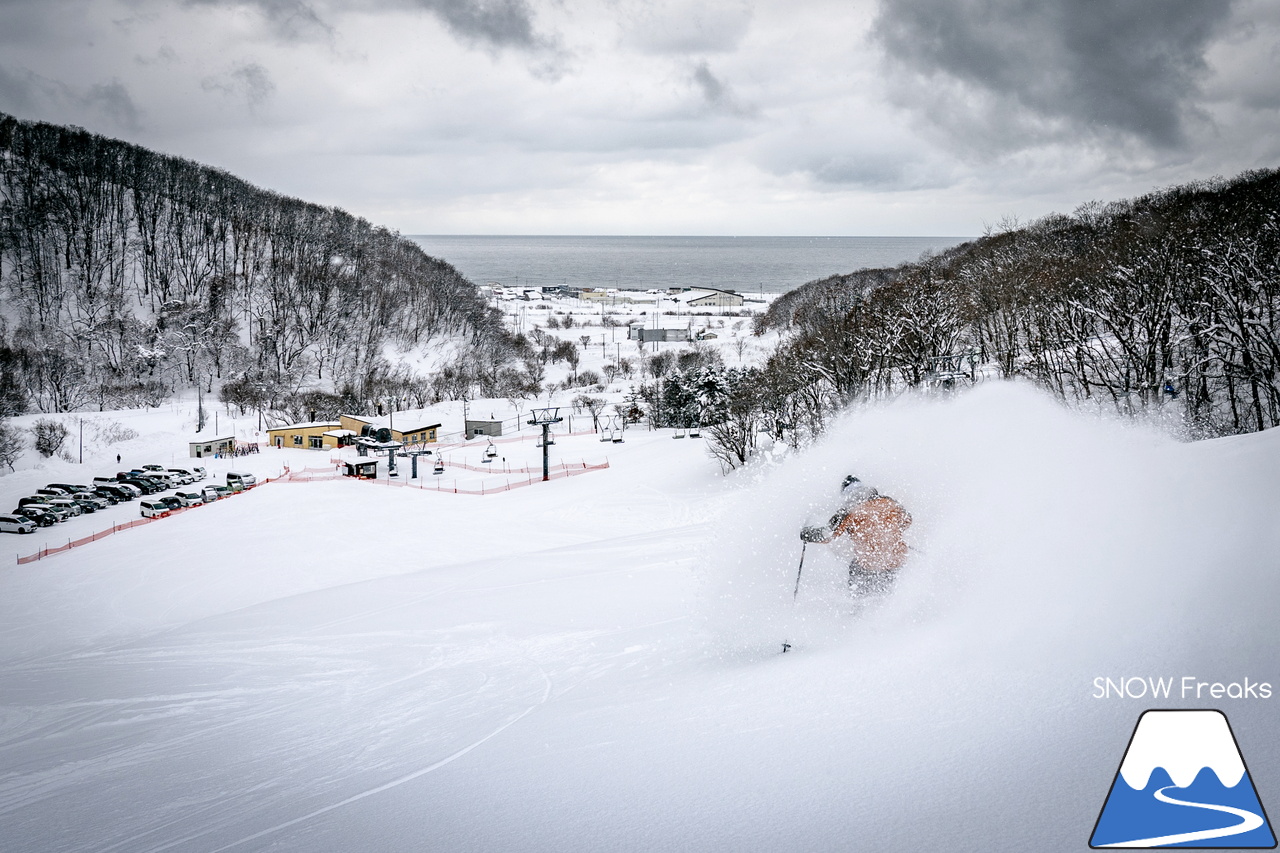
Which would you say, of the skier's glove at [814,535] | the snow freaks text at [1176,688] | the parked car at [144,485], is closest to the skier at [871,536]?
the skier's glove at [814,535]

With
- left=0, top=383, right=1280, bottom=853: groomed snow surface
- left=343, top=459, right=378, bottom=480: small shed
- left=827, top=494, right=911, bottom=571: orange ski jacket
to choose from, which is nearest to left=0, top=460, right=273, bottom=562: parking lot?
left=343, top=459, right=378, bottom=480: small shed

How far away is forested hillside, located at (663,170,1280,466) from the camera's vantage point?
84.4ft

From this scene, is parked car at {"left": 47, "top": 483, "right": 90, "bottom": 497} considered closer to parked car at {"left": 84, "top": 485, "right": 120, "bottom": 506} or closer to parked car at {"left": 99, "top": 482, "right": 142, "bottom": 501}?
parked car at {"left": 99, "top": 482, "right": 142, "bottom": 501}

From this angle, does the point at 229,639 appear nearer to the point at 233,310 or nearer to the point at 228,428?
the point at 228,428

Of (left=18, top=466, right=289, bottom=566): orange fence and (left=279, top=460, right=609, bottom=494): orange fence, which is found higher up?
(left=279, top=460, right=609, bottom=494): orange fence

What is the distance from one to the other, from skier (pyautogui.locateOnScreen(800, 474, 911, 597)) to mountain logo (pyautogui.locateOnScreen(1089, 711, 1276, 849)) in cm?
386

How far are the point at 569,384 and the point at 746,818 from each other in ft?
279

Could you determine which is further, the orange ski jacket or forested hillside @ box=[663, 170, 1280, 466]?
forested hillside @ box=[663, 170, 1280, 466]

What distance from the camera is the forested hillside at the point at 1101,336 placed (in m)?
25.7

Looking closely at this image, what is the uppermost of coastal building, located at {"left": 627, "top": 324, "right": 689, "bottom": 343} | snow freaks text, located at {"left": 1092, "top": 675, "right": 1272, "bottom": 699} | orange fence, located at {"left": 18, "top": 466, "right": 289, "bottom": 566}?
coastal building, located at {"left": 627, "top": 324, "right": 689, "bottom": 343}

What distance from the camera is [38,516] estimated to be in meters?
32.9

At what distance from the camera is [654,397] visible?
216 ft

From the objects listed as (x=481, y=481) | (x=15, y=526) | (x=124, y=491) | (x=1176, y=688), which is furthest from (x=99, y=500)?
(x=1176, y=688)

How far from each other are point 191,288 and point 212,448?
65.7 m
